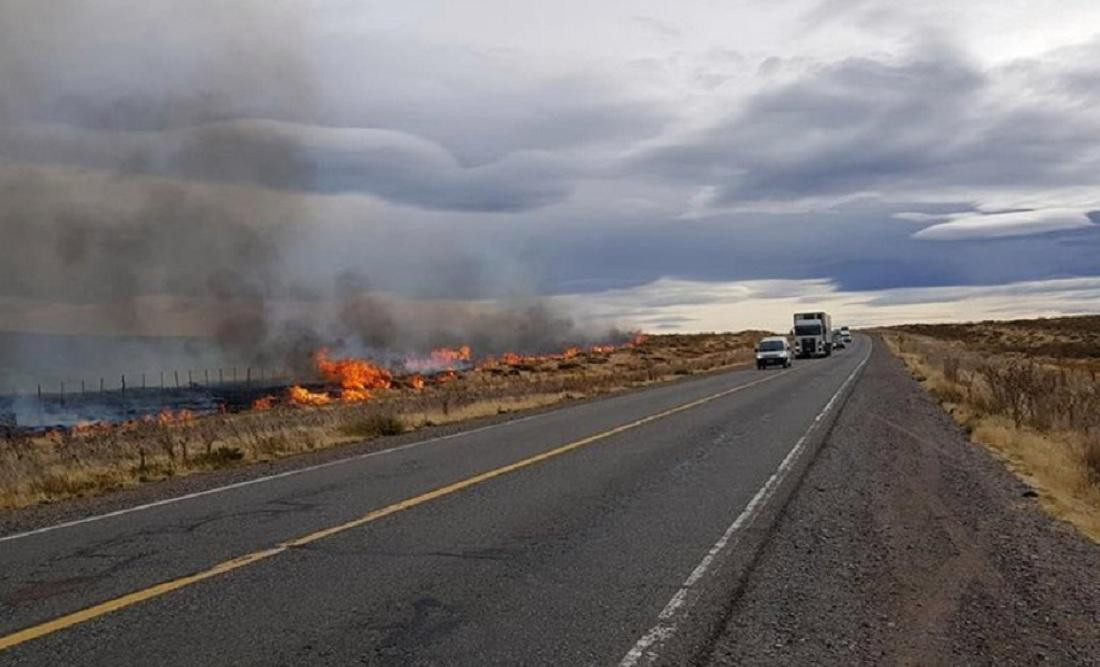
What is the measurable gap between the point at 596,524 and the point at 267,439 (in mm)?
10295

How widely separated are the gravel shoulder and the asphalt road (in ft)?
1.21

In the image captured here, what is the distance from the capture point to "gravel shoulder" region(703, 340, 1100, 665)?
216 inches

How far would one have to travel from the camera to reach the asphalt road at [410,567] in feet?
17.8

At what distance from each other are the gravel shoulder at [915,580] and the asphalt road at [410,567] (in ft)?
1.21

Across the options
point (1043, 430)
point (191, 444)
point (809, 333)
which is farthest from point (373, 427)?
point (809, 333)

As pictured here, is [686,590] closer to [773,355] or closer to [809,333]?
[773,355]

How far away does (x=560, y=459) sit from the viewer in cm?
1383

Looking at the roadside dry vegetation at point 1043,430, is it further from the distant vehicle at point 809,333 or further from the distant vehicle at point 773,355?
the distant vehicle at point 809,333

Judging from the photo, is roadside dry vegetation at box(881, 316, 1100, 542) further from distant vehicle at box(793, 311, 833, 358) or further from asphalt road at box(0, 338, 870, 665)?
distant vehicle at box(793, 311, 833, 358)

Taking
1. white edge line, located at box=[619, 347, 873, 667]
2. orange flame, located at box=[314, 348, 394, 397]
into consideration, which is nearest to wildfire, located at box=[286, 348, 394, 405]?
orange flame, located at box=[314, 348, 394, 397]

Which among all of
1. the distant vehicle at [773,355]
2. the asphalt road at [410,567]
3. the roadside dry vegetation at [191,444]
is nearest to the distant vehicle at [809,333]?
the distant vehicle at [773,355]

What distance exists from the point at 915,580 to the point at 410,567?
390cm

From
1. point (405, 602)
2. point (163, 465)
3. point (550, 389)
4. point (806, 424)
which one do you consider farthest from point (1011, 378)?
point (405, 602)

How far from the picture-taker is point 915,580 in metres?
7.06
